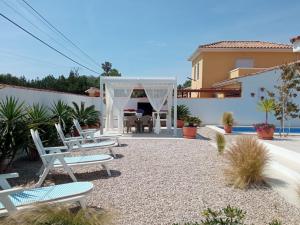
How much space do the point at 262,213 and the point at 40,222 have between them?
3780 millimetres

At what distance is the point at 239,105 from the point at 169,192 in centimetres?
1726

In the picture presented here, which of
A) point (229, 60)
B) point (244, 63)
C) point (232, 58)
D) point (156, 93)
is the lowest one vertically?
point (156, 93)

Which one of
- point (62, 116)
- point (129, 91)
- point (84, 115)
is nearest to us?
point (62, 116)

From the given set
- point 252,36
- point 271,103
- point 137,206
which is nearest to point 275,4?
point 271,103

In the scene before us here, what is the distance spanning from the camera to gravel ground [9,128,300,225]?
4945mm

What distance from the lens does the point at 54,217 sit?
272 centimetres

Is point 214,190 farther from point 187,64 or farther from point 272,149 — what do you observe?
point 187,64

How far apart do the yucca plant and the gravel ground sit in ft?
2.21

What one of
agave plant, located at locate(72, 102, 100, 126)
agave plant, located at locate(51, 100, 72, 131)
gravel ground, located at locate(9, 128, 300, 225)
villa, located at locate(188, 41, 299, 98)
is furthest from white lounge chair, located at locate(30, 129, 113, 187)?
villa, located at locate(188, 41, 299, 98)

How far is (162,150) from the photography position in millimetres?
11242

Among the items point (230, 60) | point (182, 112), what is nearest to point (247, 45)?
point (230, 60)

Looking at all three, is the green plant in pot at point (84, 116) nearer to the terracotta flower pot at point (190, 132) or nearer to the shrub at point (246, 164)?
the terracotta flower pot at point (190, 132)

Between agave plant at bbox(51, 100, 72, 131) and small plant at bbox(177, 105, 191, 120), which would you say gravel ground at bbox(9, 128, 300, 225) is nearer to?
agave plant at bbox(51, 100, 72, 131)

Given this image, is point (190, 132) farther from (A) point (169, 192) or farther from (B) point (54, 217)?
(B) point (54, 217)
